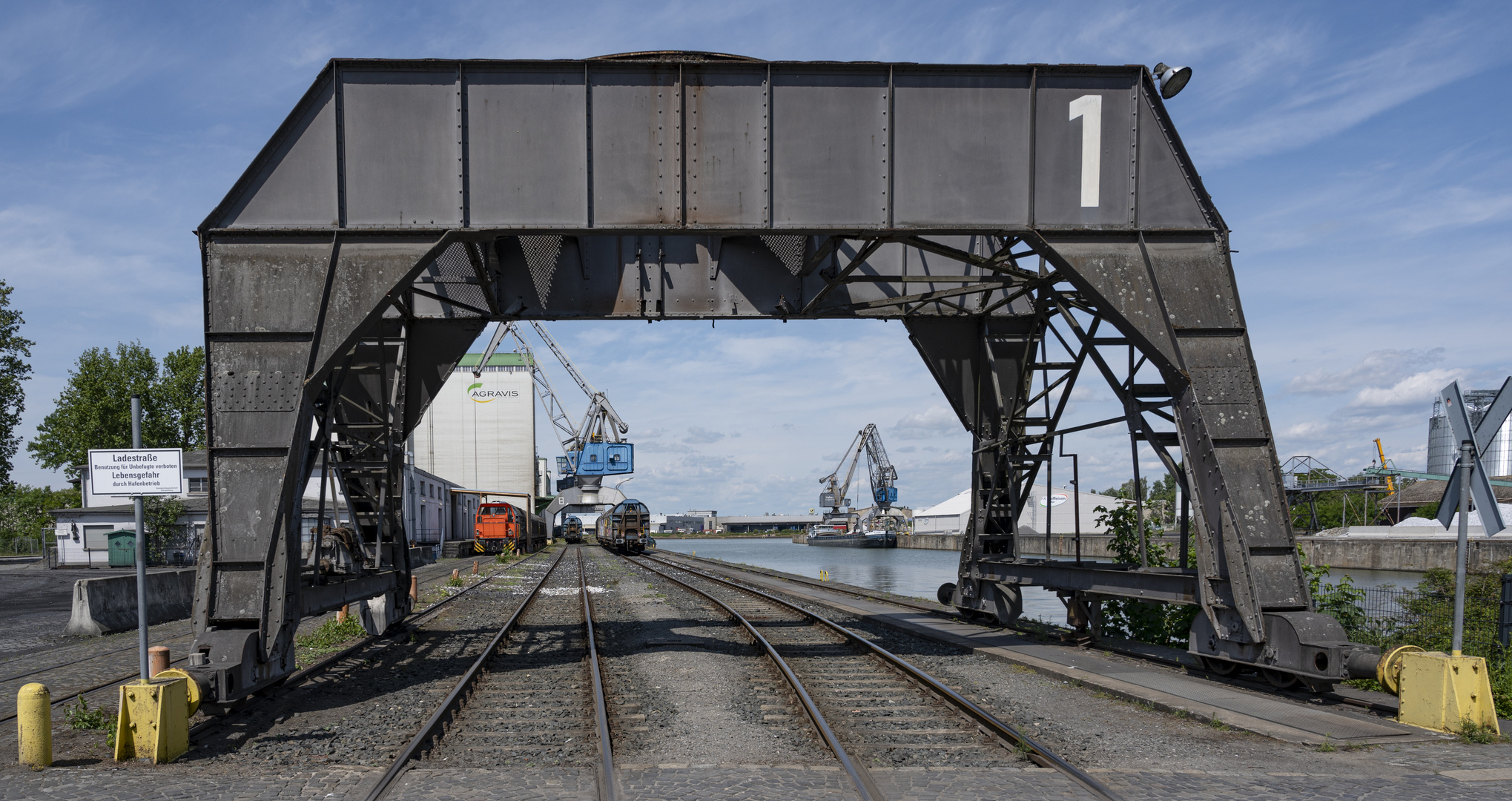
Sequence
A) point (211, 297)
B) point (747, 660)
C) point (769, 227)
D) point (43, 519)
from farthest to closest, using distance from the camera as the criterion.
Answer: point (43, 519)
point (747, 660)
point (769, 227)
point (211, 297)

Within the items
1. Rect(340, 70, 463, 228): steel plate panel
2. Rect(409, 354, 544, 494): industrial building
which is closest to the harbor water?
Rect(340, 70, 463, 228): steel plate panel

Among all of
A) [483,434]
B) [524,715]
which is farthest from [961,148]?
[483,434]

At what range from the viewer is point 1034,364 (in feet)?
46.0

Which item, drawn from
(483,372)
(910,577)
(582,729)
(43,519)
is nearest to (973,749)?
(582,729)

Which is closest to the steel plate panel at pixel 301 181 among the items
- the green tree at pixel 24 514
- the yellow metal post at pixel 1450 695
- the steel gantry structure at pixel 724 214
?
the steel gantry structure at pixel 724 214

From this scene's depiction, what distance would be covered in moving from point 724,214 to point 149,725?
23.8 ft

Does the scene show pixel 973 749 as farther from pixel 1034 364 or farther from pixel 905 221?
pixel 1034 364

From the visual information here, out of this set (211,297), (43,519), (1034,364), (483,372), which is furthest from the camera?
(483,372)

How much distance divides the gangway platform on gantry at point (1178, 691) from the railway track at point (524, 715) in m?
5.30

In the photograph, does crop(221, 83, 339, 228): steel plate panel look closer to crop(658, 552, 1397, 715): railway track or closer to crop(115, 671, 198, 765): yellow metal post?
crop(115, 671, 198, 765): yellow metal post

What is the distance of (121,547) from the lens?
134 ft

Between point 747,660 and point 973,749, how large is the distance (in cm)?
514

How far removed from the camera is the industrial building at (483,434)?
91375 mm

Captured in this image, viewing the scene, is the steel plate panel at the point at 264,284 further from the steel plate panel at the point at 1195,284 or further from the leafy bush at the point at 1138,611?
the leafy bush at the point at 1138,611
